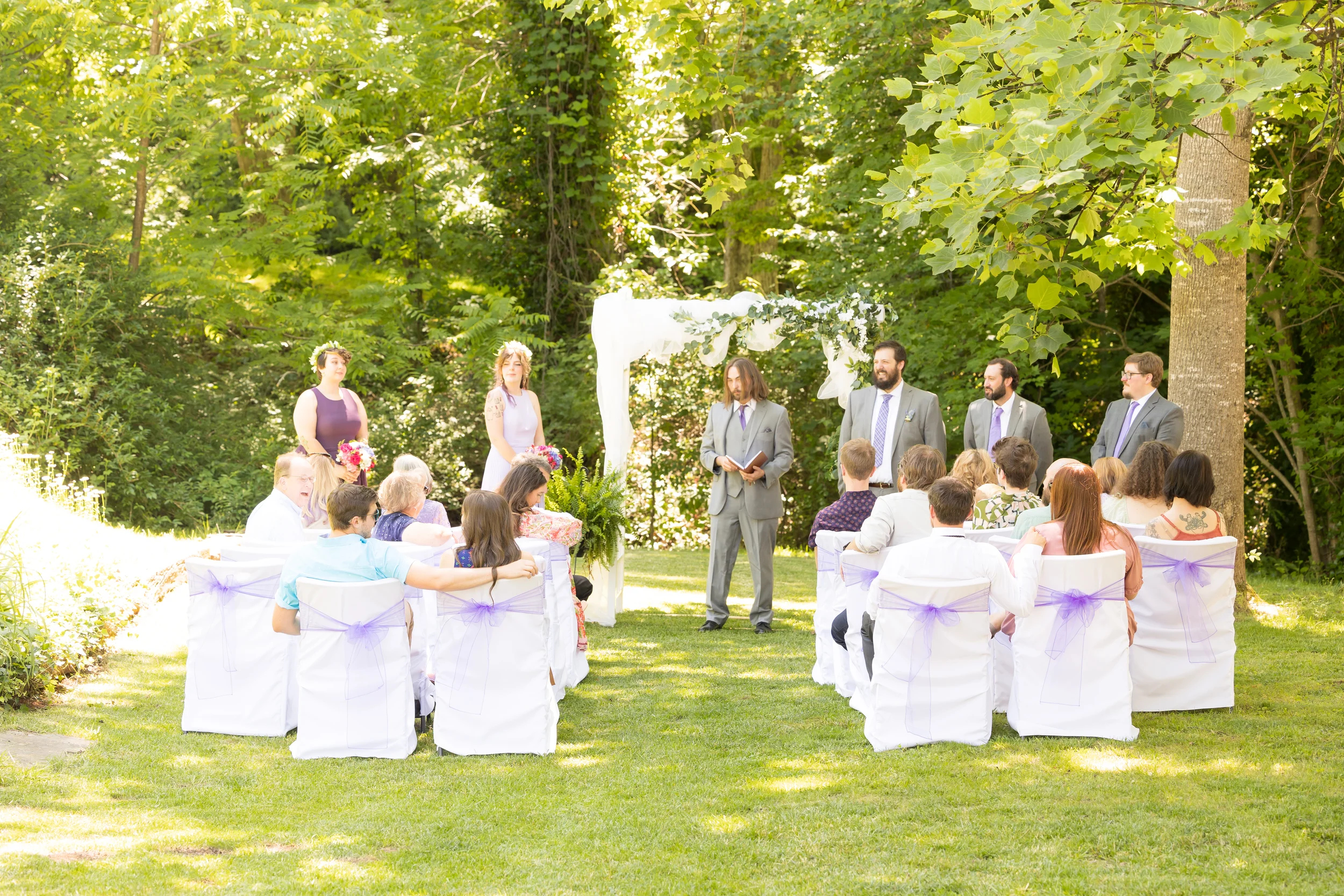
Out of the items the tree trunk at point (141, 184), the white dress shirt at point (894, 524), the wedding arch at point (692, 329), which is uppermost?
the tree trunk at point (141, 184)

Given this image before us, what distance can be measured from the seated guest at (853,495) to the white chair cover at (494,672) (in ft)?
6.84

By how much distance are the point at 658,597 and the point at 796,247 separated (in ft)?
33.5

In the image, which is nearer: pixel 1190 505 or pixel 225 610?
pixel 225 610

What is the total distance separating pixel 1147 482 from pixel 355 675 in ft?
12.8

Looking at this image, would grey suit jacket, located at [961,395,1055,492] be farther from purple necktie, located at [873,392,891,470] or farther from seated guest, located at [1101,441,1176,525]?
seated guest, located at [1101,441,1176,525]

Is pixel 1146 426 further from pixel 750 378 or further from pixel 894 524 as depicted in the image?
pixel 894 524

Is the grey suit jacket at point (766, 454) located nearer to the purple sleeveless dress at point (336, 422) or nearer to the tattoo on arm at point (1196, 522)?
the purple sleeveless dress at point (336, 422)

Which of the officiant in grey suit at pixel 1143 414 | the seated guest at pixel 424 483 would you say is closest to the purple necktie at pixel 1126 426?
the officiant in grey suit at pixel 1143 414

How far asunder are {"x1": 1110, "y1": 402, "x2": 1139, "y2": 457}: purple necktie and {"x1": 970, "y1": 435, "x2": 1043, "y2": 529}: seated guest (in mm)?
1862

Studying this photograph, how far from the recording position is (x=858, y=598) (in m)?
6.14

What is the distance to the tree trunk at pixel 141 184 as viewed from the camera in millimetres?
15398

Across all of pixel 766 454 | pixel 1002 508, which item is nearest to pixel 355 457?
pixel 766 454

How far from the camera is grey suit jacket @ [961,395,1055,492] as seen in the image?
7.95 metres

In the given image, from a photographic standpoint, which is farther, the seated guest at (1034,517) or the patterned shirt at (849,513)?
the patterned shirt at (849,513)
